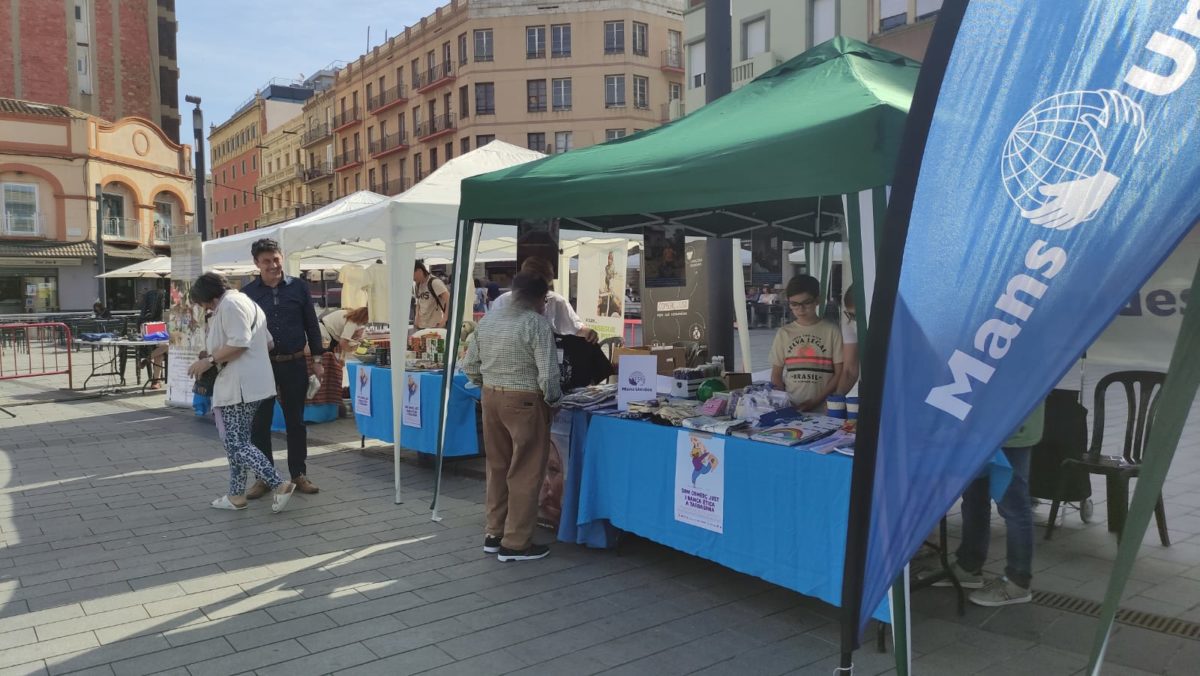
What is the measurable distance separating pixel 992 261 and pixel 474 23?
46.2m

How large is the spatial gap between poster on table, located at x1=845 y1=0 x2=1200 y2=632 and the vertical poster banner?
14.2ft

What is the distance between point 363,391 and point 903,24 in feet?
66.6

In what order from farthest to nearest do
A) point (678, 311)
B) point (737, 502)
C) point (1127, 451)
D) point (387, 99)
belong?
point (387, 99) → point (678, 311) → point (1127, 451) → point (737, 502)

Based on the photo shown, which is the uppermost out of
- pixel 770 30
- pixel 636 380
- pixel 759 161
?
pixel 770 30

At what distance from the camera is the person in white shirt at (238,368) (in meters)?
5.53

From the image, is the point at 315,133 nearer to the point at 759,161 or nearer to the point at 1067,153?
the point at 759,161

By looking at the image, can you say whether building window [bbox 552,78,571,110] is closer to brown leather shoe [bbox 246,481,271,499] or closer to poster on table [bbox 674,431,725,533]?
brown leather shoe [bbox 246,481,271,499]

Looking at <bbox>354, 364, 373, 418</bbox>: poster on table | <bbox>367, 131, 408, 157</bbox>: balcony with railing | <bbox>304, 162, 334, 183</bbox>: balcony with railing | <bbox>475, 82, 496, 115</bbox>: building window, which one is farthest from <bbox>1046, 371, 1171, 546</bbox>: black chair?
<bbox>304, 162, 334, 183</bbox>: balcony with railing

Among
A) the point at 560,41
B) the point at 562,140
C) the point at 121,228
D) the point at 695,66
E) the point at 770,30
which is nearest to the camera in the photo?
the point at 770,30

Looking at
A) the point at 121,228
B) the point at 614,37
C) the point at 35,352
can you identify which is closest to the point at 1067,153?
the point at 35,352

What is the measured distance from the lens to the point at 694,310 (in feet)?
27.9

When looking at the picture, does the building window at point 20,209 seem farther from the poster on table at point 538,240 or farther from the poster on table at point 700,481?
the poster on table at point 700,481

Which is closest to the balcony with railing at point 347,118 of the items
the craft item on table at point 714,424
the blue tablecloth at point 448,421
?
the blue tablecloth at point 448,421

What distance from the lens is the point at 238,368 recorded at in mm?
5664
